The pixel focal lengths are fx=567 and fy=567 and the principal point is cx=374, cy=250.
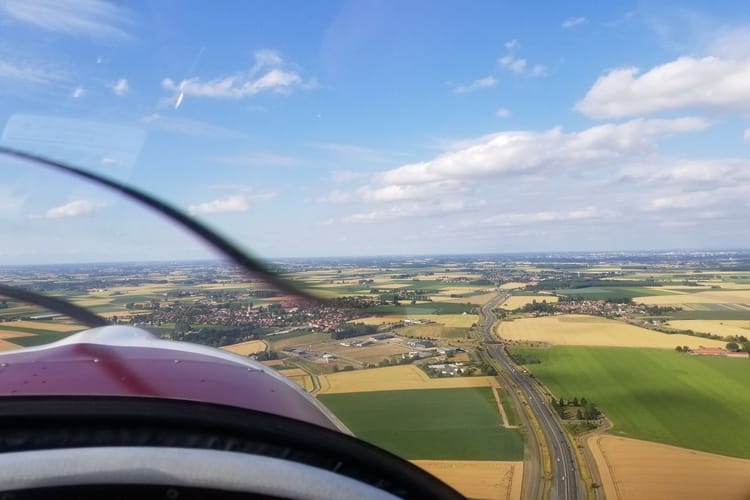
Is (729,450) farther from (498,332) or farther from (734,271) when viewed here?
(734,271)

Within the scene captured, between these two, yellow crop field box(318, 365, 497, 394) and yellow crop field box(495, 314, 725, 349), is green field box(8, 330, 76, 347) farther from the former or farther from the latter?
yellow crop field box(495, 314, 725, 349)

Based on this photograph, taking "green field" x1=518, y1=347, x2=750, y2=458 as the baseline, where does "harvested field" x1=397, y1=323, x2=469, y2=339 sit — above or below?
above

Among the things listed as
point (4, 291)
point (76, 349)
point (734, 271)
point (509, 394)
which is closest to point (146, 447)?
point (76, 349)

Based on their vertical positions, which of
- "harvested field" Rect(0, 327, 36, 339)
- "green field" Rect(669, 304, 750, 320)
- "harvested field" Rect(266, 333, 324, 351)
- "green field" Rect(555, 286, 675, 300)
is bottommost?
"green field" Rect(669, 304, 750, 320)

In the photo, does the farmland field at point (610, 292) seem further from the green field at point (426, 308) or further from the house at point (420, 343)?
the house at point (420, 343)

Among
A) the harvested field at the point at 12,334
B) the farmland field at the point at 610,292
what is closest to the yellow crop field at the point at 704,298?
Result: the farmland field at the point at 610,292

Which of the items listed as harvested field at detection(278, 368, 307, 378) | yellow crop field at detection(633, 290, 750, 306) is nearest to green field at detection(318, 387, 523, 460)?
harvested field at detection(278, 368, 307, 378)

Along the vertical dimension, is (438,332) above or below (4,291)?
below
